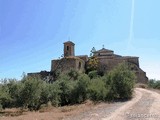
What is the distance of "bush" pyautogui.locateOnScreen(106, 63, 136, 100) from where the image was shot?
41812mm

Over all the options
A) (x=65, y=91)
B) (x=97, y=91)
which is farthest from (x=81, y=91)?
(x=97, y=91)

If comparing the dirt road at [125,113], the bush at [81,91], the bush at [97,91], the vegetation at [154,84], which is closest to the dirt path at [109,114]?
the dirt road at [125,113]

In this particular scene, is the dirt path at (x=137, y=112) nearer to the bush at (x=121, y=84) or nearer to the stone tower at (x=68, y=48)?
the bush at (x=121, y=84)

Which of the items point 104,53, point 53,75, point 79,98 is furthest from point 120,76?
point 104,53

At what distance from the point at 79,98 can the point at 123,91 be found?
849 cm

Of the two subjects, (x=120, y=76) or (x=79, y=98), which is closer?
(x=120, y=76)

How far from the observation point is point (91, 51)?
307 ft

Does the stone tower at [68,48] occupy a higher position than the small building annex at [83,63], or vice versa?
the stone tower at [68,48]

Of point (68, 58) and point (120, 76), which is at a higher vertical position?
point (68, 58)

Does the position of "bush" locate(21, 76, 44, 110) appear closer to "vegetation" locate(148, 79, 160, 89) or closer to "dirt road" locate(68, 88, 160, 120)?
"dirt road" locate(68, 88, 160, 120)

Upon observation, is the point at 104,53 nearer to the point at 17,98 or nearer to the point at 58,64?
the point at 58,64

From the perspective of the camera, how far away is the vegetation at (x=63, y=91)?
4106 centimetres

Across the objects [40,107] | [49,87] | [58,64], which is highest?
[58,64]

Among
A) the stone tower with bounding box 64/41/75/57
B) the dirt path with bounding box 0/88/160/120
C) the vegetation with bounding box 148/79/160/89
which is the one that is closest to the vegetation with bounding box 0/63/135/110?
the dirt path with bounding box 0/88/160/120
